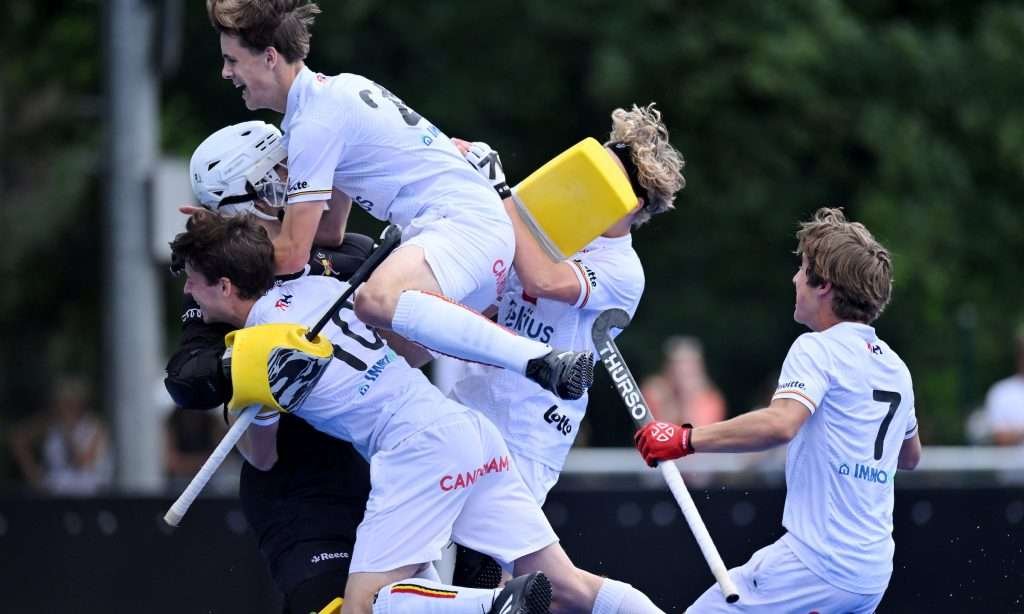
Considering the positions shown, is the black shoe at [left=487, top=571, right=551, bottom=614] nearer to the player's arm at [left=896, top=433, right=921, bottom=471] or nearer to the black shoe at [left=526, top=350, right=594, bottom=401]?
the black shoe at [left=526, top=350, right=594, bottom=401]

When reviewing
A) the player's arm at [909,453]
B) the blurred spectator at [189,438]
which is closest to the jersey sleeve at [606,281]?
the player's arm at [909,453]

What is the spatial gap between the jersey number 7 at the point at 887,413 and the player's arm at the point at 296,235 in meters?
1.71

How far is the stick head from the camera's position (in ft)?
18.4

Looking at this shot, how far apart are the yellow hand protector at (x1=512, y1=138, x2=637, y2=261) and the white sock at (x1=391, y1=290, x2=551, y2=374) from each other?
2.25 ft

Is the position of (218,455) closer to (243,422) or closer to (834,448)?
(243,422)

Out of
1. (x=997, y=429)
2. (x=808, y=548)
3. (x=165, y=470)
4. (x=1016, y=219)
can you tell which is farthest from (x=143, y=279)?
(x=1016, y=219)

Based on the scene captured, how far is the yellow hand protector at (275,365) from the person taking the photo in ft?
15.9

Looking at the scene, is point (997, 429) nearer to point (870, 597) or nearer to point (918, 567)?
point (918, 567)

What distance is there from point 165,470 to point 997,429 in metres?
5.29

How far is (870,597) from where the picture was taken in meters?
5.12

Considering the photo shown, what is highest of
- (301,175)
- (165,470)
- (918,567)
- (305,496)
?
(301,175)

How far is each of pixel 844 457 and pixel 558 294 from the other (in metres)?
1.09

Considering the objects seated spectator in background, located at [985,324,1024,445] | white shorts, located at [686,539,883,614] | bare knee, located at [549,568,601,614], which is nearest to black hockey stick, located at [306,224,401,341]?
bare knee, located at [549,568,601,614]

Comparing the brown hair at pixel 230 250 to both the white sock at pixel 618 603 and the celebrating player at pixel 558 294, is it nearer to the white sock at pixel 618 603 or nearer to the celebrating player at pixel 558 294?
the celebrating player at pixel 558 294
